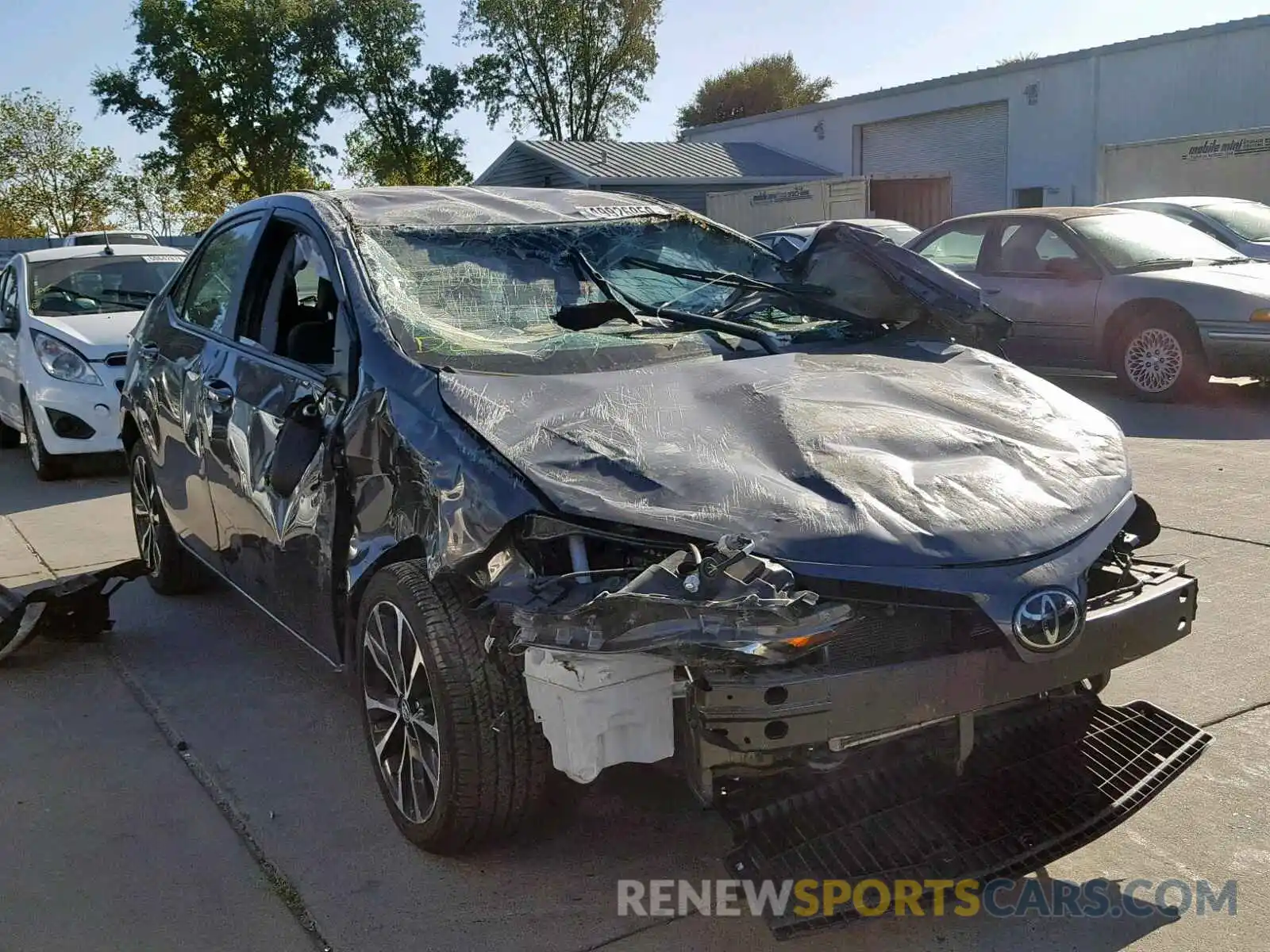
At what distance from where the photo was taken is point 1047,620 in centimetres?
252

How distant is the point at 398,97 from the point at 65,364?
121 ft

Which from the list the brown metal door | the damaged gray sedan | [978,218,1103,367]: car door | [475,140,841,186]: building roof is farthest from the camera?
[475,140,841,186]: building roof

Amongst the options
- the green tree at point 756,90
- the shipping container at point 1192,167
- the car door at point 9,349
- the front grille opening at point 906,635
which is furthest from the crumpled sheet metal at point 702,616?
the green tree at point 756,90

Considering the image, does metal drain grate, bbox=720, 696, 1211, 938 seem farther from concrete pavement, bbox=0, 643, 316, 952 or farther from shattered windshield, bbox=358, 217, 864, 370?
shattered windshield, bbox=358, 217, 864, 370

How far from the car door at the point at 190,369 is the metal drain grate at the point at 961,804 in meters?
2.58

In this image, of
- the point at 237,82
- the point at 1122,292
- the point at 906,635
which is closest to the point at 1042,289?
the point at 1122,292

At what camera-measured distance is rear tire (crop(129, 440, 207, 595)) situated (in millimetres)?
5246

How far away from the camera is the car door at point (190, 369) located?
170 inches

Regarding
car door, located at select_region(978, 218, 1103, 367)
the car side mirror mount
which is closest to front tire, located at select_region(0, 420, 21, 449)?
the car side mirror mount

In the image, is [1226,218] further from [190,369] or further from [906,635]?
Result: [906,635]

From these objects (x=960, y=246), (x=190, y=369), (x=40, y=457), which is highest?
(x=960, y=246)

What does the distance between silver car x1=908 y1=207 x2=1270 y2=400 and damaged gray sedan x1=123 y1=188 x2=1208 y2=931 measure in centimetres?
594

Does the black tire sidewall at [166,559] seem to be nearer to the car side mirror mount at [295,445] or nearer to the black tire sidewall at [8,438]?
the car side mirror mount at [295,445]

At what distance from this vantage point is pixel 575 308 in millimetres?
3750
